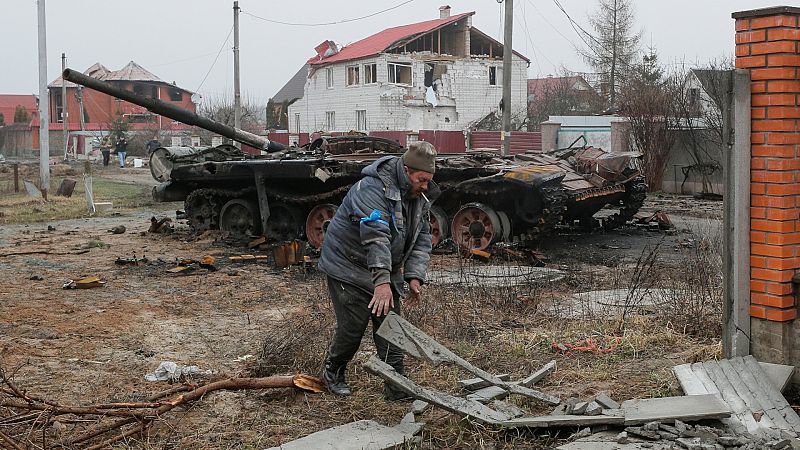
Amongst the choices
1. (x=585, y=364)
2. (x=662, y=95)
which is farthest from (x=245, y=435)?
(x=662, y=95)

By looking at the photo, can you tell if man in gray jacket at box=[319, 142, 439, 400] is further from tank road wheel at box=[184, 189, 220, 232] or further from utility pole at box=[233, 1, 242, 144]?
utility pole at box=[233, 1, 242, 144]

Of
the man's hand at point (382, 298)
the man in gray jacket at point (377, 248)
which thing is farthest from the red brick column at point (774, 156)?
the man's hand at point (382, 298)

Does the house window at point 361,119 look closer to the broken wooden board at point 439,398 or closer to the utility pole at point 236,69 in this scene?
the utility pole at point 236,69

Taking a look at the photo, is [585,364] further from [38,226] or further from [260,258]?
[38,226]

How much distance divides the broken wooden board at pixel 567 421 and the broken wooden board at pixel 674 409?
3.0 inches

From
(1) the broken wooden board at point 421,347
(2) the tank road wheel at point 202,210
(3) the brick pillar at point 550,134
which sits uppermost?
(3) the brick pillar at point 550,134

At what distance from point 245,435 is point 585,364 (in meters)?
2.42

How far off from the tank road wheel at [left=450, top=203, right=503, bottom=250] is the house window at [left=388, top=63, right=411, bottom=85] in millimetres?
33151

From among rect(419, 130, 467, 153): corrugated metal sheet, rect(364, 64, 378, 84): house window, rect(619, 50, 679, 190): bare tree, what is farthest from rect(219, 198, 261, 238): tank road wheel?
rect(364, 64, 378, 84): house window

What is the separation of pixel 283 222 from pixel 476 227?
332cm

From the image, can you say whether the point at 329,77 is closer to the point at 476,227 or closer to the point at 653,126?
the point at 653,126

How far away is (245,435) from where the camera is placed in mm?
5074

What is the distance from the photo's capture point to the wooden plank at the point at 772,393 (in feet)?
15.7

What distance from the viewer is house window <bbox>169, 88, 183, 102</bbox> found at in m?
77.0
